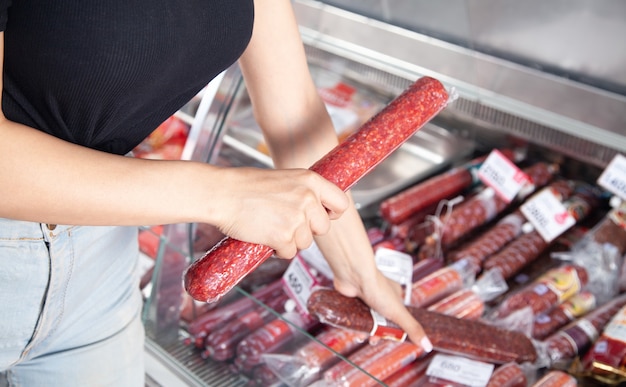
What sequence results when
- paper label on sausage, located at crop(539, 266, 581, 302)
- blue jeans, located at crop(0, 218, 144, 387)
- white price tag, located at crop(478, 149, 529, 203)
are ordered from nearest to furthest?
1. blue jeans, located at crop(0, 218, 144, 387)
2. paper label on sausage, located at crop(539, 266, 581, 302)
3. white price tag, located at crop(478, 149, 529, 203)

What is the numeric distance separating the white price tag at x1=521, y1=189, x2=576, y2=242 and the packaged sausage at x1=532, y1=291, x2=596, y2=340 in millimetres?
262

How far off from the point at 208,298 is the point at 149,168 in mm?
272

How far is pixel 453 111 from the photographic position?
3117mm

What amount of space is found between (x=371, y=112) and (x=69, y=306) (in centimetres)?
201

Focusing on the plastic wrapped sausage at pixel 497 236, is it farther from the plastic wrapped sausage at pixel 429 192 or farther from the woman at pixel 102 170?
the woman at pixel 102 170

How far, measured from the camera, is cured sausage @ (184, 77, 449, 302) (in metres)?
1.37

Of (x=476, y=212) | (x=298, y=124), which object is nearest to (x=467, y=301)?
(x=476, y=212)

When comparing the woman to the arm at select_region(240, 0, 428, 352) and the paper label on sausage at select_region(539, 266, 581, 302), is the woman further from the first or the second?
the paper label on sausage at select_region(539, 266, 581, 302)

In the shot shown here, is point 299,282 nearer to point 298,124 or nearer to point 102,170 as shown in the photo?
point 298,124

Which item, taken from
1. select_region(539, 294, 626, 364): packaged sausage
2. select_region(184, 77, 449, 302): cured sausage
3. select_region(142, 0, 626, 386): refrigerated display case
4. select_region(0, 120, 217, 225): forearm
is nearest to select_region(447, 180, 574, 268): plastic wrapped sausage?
select_region(142, 0, 626, 386): refrigerated display case

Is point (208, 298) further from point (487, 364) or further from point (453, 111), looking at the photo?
point (453, 111)

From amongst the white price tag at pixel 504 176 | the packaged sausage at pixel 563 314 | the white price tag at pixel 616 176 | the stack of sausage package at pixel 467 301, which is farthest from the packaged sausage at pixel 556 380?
the white price tag at pixel 504 176

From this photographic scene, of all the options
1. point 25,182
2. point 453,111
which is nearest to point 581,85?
point 453,111

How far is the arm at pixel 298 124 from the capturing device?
5.53 ft
